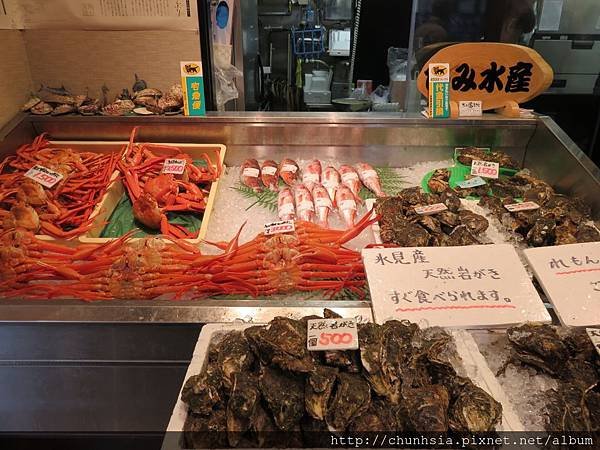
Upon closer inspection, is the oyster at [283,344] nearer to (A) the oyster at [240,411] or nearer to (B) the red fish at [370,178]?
(A) the oyster at [240,411]

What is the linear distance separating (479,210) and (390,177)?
60 cm

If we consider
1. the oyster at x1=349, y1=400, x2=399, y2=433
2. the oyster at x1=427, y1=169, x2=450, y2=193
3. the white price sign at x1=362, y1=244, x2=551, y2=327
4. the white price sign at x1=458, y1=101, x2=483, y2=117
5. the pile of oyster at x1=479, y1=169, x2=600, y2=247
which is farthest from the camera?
the white price sign at x1=458, y1=101, x2=483, y2=117

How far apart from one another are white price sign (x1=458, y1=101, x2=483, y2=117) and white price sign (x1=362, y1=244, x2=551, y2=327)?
1.43 metres

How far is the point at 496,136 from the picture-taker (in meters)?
2.93

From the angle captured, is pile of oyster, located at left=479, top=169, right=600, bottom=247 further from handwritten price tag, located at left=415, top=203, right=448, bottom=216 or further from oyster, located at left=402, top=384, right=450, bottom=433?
oyster, located at left=402, top=384, right=450, bottom=433

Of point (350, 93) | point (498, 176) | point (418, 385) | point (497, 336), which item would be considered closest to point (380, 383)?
point (418, 385)

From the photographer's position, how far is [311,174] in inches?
109

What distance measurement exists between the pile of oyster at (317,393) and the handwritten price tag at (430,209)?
3.51ft

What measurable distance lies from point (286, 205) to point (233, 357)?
132 centimetres

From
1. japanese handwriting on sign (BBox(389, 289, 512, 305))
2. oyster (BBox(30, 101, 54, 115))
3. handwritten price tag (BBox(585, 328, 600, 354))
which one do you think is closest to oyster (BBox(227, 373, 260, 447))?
japanese handwriting on sign (BBox(389, 289, 512, 305))

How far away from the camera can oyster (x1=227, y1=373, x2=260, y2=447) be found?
3.59 ft

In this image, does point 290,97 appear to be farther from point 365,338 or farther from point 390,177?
point 365,338

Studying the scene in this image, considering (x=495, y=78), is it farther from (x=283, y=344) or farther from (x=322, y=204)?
(x=283, y=344)

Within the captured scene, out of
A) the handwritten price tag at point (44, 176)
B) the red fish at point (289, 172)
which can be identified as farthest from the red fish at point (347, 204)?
the handwritten price tag at point (44, 176)
